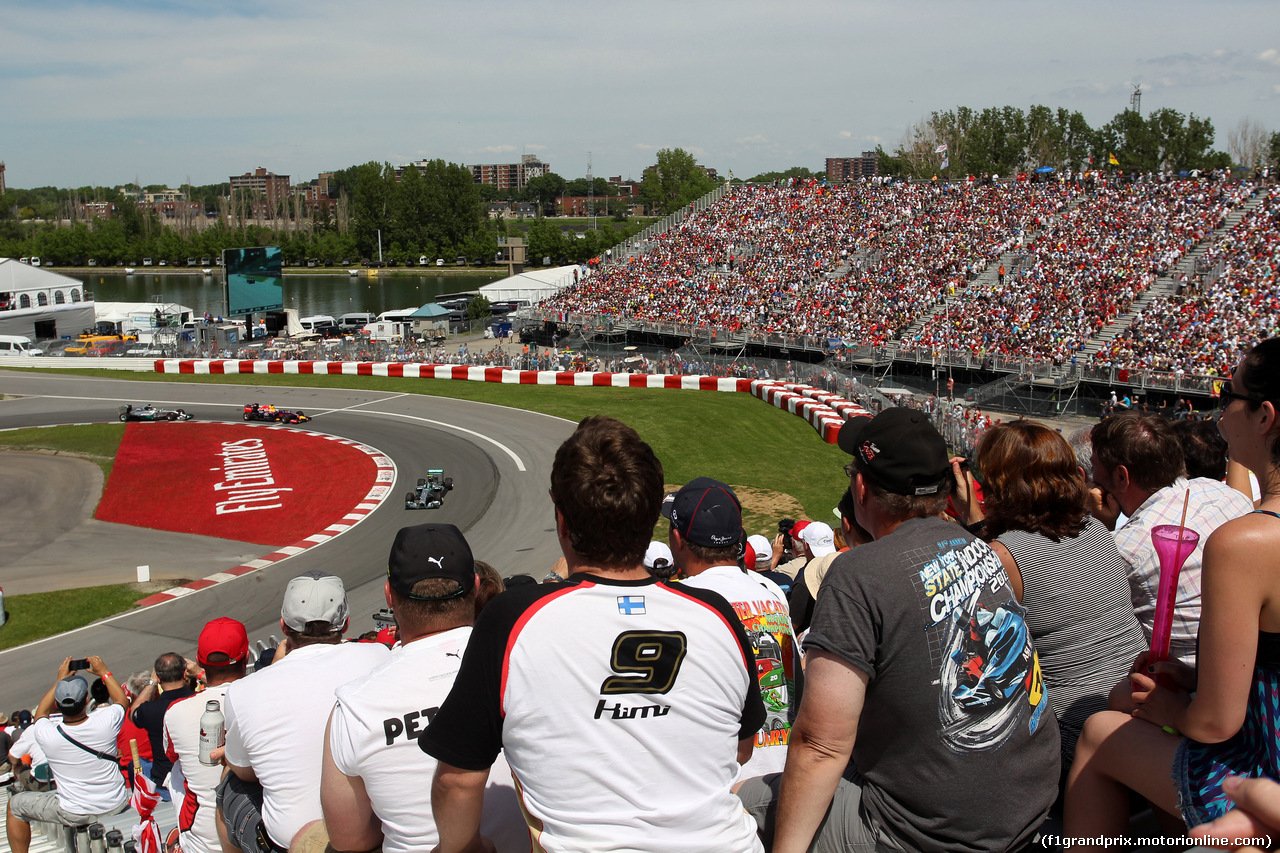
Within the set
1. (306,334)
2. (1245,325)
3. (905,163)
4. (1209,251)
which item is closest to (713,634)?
(1245,325)

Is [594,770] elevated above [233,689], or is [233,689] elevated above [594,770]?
[594,770]

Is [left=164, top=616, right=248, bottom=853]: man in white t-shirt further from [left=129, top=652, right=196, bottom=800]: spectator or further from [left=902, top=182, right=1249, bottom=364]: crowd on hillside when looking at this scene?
[left=902, top=182, right=1249, bottom=364]: crowd on hillside

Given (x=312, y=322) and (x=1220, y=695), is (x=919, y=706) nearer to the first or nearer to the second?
(x=1220, y=695)

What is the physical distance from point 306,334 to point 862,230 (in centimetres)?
3438

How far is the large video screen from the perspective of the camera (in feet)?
158

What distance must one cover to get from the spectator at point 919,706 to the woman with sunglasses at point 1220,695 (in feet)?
0.81

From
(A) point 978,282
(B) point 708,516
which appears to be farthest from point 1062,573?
(A) point 978,282

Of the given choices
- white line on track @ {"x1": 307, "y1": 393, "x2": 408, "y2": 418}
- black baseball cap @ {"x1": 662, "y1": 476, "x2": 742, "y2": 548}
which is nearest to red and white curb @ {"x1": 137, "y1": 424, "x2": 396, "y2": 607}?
white line on track @ {"x1": 307, "y1": 393, "x2": 408, "y2": 418}

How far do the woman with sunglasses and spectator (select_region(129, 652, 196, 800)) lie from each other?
5658 millimetres

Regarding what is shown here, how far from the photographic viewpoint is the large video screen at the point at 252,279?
4819 centimetres

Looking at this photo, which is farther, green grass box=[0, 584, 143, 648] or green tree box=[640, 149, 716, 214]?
green tree box=[640, 149, 716, 214]

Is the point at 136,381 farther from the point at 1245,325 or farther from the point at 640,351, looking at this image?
the point at 1245,325

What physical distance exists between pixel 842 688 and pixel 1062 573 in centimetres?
144

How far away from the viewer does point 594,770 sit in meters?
2.60
